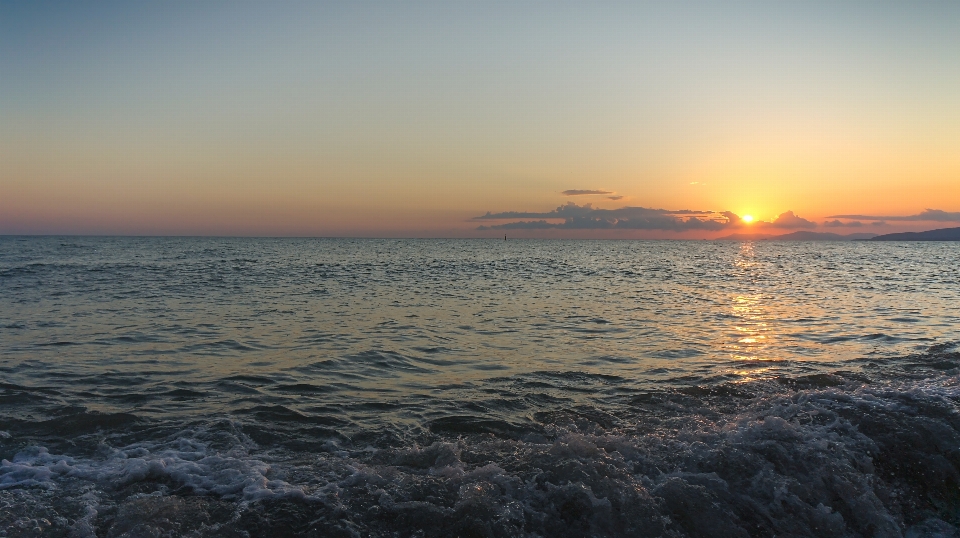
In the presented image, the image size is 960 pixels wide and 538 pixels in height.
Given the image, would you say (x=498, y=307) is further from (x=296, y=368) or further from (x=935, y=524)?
(x=935, y=524)

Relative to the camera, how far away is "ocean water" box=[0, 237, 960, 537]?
542 centimetres

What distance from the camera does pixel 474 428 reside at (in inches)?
312

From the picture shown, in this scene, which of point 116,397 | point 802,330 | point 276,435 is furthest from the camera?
point 802,330

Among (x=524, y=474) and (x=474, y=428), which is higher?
(x=524, y=474)

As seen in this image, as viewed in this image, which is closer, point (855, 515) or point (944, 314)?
point (855, 515)

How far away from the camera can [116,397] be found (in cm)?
901

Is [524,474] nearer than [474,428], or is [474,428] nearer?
[524,474]

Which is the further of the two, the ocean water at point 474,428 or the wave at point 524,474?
the ocean water at point 474,428

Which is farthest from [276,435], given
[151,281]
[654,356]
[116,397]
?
[151,281]

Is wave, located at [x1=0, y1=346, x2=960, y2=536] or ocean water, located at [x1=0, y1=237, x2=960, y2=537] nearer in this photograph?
wave, located at [x1=0, y1=346, x2=960, y2=536]

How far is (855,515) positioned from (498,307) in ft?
51.8

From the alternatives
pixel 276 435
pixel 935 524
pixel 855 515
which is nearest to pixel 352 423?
pixel 276 435

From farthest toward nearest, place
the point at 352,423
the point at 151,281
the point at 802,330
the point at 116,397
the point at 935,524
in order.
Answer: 1. the point at 151,281
2. the point at 802,330
3. the point at 116,397
4. the point at 352,423
5. the point at 935,524

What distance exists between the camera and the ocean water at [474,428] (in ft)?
17.8
